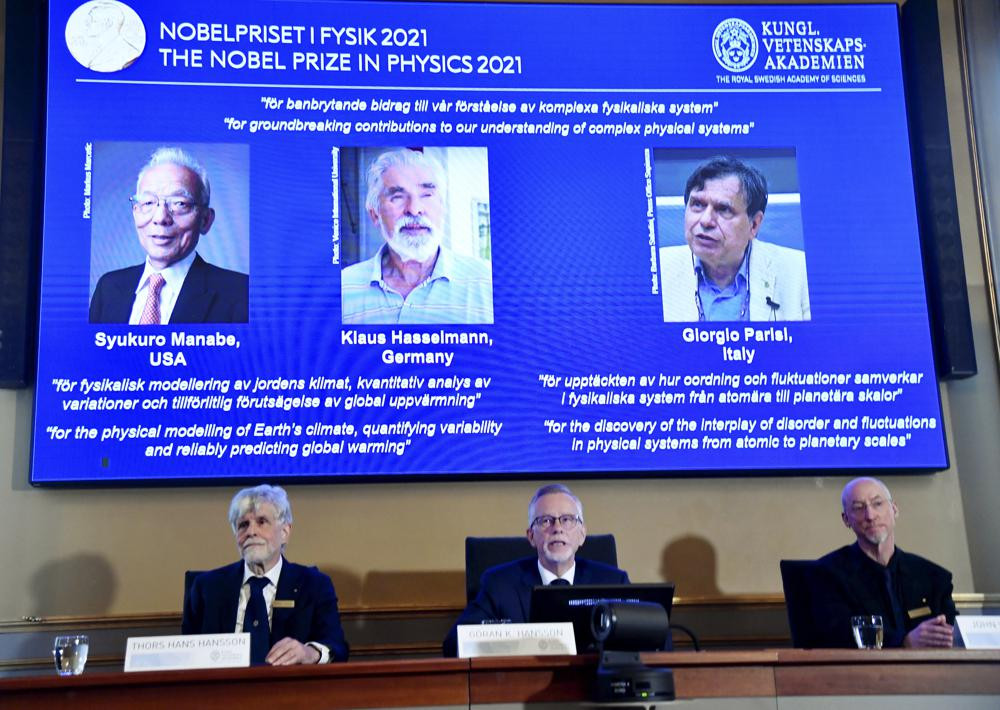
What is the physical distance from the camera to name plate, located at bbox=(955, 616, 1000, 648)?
316 cm

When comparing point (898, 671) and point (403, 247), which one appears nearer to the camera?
point (898, 671)

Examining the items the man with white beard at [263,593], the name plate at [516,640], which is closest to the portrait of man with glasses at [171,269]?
the man with white beard at [263,593]

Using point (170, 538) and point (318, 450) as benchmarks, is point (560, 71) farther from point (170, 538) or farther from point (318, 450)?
point (170, 538)

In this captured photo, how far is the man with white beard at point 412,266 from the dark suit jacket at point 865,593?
157cm

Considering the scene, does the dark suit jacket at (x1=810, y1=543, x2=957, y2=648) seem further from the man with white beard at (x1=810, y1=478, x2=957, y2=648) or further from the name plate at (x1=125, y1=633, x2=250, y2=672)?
the name plate at (x1=125, y1=633, x2=250, y2=672)

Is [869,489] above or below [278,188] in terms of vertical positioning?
below

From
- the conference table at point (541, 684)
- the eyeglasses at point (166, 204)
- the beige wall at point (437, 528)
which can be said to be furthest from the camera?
the eyeglasses at point (166, 204)

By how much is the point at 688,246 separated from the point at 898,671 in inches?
89.7

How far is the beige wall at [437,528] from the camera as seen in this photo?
441 cm

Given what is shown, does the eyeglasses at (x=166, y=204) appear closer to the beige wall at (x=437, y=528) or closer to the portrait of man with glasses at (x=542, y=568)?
the beige wall at (x=437, y=528)

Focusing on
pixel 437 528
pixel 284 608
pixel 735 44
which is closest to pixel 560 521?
pixel 437 528

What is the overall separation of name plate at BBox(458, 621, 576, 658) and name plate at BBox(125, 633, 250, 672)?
540 mm

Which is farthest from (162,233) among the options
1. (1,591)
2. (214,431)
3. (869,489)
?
(869,489)

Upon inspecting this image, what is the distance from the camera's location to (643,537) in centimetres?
463
